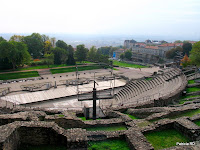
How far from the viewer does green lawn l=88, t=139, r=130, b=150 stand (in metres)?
9.16

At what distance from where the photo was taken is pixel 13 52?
40.5m

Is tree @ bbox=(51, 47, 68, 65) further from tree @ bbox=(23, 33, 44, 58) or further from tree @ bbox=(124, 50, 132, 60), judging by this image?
tree @ bbox=(124, 50, 132, 60)

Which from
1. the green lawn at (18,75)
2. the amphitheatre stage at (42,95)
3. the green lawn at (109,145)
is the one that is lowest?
the amphitheatre stage at (42,95)

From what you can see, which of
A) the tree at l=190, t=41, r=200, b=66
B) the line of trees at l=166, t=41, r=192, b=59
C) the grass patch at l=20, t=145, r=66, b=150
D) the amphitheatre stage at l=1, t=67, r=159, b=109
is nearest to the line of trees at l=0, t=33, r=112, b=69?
the amphitheatre stage at l=1, t=67, r=159, b=109

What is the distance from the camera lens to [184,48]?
75.1 metres

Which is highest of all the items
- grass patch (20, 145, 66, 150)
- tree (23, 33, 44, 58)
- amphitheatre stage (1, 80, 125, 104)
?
tree (23, 33, 44, 58)

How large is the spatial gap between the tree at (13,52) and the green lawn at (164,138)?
1550 inches

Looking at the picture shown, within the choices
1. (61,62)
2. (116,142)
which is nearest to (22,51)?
(61,62)

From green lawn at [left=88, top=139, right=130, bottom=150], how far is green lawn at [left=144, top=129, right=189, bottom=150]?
5.25 ft

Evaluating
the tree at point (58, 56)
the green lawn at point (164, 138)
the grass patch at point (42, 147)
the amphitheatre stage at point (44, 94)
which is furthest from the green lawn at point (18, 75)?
the green lawn at point (164, 138)

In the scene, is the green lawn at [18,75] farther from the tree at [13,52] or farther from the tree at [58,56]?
the tree at [58,56]

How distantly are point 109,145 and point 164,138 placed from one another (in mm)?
3373

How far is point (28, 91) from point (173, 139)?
86.6ft

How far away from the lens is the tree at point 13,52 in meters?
40.6
